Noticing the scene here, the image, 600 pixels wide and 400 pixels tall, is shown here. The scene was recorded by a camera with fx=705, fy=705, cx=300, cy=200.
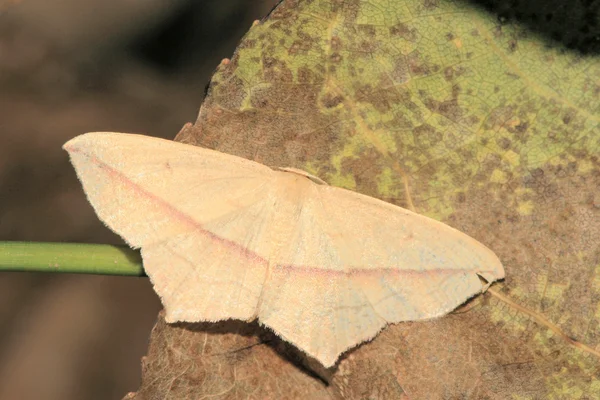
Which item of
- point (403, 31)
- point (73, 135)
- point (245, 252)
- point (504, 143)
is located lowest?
point (73, 135)

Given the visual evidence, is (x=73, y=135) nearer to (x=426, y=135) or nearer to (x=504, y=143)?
(x=426, y=135)

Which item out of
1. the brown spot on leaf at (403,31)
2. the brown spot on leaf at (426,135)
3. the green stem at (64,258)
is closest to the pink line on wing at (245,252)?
the green stem at (64,258)

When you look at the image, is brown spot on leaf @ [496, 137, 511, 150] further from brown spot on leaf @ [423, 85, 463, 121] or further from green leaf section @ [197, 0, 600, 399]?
brown spot on leaf @ [423, 85, 463, 121]

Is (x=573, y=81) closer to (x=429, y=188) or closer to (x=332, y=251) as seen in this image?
(x=429, y=188)

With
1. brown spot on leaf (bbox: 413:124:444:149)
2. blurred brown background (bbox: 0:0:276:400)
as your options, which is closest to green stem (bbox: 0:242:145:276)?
brown spot on leaf (bbox: 413:124:444:149)

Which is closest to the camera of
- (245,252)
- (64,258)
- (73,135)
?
(64,258)

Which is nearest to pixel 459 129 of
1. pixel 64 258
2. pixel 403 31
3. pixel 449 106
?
pixel 449 106
